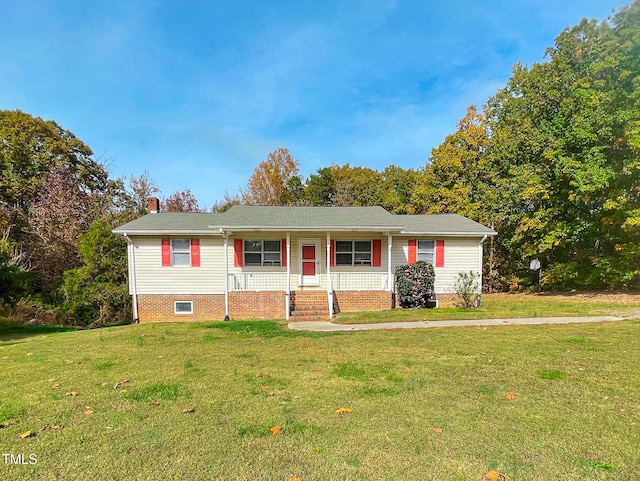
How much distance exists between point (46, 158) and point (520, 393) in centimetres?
2634

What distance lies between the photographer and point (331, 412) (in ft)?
12.2

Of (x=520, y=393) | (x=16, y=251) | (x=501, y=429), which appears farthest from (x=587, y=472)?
(x=16, y=251)

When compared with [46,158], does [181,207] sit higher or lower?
lower

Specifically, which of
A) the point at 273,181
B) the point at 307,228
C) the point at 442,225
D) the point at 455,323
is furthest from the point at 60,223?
the point at 455,323

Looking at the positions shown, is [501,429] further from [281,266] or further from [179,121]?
[179,121]

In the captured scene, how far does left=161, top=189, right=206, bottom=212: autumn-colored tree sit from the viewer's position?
26.5 m

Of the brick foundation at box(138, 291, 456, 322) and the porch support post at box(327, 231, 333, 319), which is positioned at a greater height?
the porch support post at box(327, 231, 333, 319)

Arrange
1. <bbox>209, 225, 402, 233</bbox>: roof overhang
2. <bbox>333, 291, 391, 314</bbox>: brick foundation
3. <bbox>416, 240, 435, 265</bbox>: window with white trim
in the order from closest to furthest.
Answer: <bbox>209, 225, 402, 233</bbox>: roof overhang
<bbox>333, 291, 391, 314</bbox>: brick foundation
<bbox>416, 240, 435, 265</bbox>: window with white trim

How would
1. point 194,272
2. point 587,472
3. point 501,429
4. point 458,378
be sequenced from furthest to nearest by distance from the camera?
1. point 194,272
2. point 458,378
3. point 501,429
4. point 587,472

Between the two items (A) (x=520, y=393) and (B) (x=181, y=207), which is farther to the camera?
(B) (x=181, y=207)

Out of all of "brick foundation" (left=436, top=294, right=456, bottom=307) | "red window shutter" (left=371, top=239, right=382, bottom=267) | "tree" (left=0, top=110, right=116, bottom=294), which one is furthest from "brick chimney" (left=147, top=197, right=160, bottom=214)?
"brick foundation" (left=436, top=294, right=456, bottom=307)

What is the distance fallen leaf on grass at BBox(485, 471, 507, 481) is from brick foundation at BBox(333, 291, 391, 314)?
33.6 feet

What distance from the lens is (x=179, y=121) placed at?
18.0 metres

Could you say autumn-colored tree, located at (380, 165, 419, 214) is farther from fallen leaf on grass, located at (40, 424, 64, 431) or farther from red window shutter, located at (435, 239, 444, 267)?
fallen leaf on grass, located at (40, 424, 64, 431)
